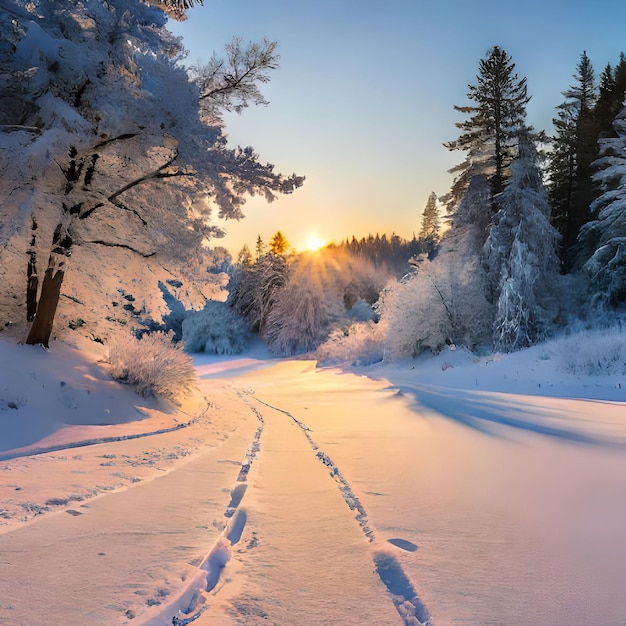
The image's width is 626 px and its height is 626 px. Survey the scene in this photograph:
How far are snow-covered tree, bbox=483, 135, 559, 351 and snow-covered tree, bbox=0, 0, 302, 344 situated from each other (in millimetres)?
15286

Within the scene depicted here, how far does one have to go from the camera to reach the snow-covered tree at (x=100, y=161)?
25.3ft

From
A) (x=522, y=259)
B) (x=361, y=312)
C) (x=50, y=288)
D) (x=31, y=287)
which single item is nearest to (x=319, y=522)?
(x=50, y=288)

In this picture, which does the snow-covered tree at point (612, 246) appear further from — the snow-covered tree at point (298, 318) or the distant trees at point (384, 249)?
the distant trees at point (384, 249)

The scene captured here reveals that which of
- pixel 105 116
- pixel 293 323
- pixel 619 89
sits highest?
pixel 619 89

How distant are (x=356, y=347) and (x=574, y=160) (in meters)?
20.7

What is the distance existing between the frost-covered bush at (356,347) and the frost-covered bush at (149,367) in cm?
2031

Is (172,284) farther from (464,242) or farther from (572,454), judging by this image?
(464,242)

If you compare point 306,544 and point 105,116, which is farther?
point 105,116

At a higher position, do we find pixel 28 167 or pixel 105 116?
pixel 105 116

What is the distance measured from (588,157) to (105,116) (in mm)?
31009

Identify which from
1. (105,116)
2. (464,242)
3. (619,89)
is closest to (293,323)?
(464,242)

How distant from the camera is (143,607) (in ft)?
5.99

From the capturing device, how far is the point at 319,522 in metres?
2.95

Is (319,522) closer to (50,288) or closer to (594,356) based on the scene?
(50,288)
